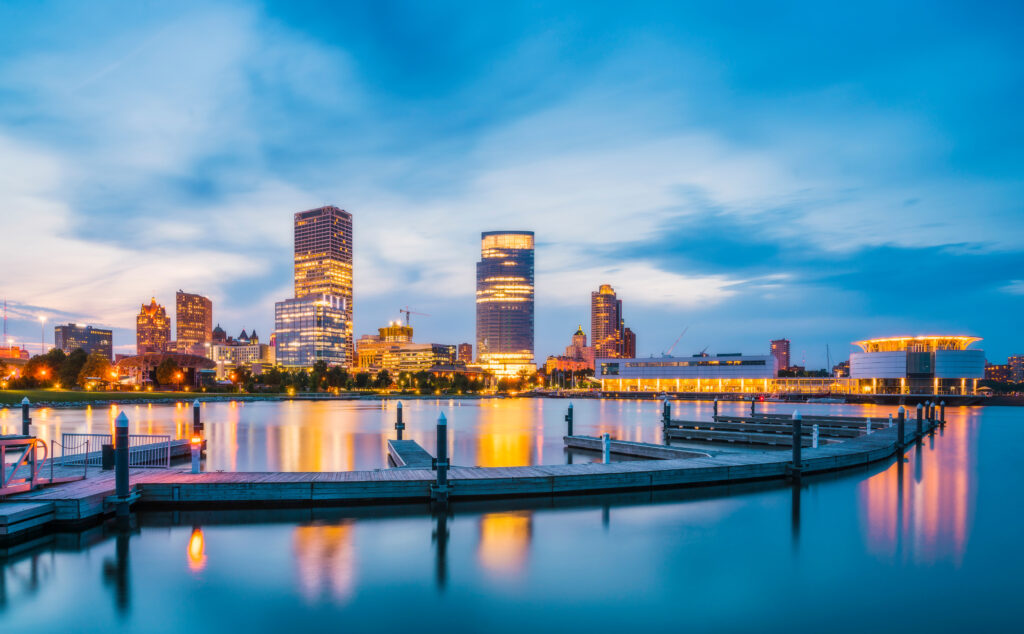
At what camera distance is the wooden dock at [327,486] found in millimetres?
16812

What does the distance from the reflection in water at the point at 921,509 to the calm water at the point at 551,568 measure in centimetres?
13

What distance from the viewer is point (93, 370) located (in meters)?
134

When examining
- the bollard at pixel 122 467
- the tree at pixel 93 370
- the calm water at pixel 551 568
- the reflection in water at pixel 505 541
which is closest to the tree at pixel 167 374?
the tree at pixel 93 370

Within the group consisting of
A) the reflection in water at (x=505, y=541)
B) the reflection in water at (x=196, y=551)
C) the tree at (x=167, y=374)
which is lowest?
the tree at (x=167, y=374)

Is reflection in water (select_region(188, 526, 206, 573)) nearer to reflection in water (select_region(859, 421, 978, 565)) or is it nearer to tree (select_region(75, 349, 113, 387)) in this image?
reflection in water (select_region(859, 421, 978, 565))

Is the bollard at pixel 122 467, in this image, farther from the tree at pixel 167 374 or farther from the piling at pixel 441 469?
the tree at pixel 167 374

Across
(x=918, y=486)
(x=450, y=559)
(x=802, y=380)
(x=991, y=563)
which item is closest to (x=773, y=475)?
(x=918, y=486)

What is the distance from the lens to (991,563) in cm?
1614

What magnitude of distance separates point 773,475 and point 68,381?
488 ft

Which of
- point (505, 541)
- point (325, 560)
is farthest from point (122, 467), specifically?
point (505, 541)

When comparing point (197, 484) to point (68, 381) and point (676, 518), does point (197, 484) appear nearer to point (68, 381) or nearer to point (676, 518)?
point (676, 518)

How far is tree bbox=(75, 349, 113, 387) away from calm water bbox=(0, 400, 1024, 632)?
13811cm

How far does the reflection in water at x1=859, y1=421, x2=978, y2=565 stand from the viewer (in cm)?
1756

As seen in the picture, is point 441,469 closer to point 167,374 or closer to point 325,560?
point 325,560
